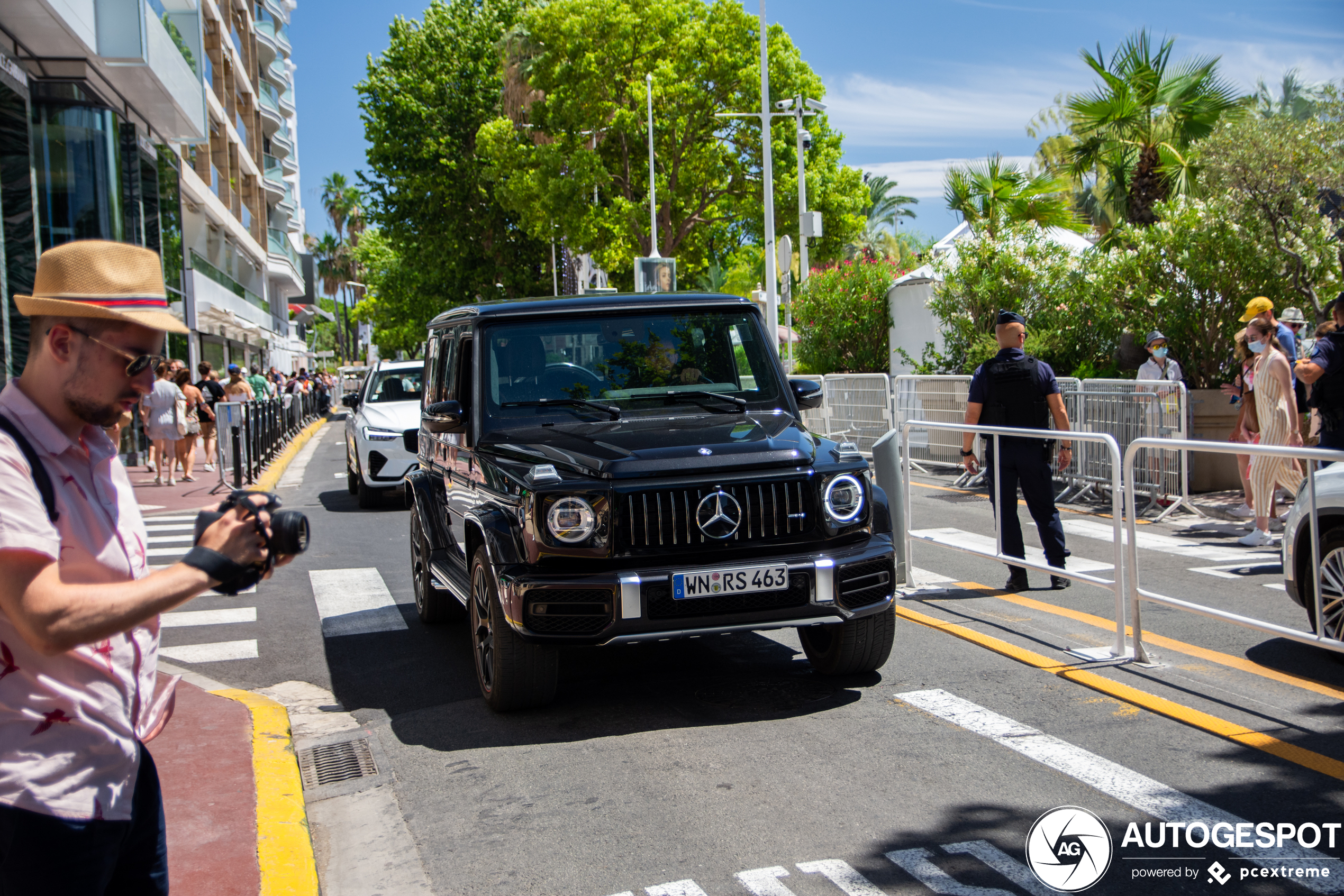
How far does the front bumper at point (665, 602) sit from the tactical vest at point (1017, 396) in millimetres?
3380

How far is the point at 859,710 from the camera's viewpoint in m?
5.66

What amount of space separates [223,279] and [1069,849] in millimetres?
39910

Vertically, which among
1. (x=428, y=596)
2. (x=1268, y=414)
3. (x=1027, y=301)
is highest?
(x=1027, y=301)

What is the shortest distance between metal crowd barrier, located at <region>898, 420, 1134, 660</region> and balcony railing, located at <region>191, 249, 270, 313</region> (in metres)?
28.6

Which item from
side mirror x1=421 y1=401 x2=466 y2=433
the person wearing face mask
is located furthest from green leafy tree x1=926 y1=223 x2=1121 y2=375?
side mirror x1=421 y1=401 x2=466 y2=433

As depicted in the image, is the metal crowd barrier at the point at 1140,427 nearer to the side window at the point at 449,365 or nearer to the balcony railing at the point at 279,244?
the side window at the point at 449,365

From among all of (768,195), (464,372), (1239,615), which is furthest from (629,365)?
(768,195)

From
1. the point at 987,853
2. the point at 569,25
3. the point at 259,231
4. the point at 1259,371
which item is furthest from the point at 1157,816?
the point at 259,231

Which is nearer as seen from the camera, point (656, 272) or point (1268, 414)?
point (1268, 414)

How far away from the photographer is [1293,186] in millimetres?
16219

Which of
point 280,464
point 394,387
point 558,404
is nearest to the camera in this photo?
point 558,404

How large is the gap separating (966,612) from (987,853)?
3920mm

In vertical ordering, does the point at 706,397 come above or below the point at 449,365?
below

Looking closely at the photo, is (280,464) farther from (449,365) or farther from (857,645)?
(857,645)
